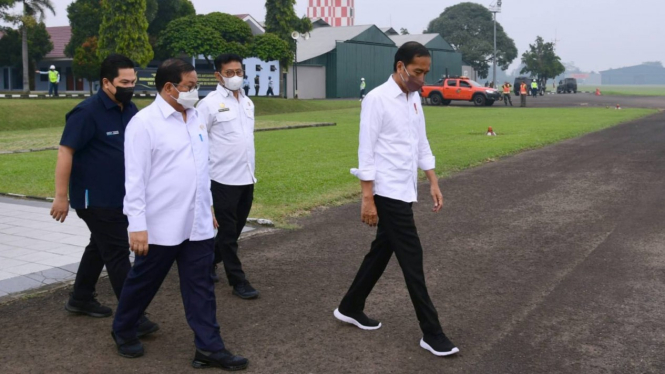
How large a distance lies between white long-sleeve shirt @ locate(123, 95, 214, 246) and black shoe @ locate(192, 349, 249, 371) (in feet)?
2.22

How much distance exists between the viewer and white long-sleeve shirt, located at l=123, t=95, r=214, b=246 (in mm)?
4309

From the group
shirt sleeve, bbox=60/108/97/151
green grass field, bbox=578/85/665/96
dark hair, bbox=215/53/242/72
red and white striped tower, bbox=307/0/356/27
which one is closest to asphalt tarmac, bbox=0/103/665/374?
shirt sleeve, bbox=60/108/97/151

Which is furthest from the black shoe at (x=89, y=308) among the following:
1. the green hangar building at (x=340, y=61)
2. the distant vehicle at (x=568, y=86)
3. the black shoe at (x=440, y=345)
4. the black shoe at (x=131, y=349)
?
the distant vehicle at (x=568, y=86)

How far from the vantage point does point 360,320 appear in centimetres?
514

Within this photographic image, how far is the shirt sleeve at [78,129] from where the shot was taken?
190 inches

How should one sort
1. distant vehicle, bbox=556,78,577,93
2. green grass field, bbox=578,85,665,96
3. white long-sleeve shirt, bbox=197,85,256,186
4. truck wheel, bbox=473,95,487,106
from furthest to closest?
distant vehicle, bbox=556,78,577,93 < green grass field, bbox=578,85,665,96 < truck wheel, bbox=473,95,487,106 < white long-sleeve shirt, bbox=197,85,256,186

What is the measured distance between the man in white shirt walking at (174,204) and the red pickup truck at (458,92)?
138 feet

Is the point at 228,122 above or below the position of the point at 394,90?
below

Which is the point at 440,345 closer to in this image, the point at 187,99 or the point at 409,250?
the point at 409,250

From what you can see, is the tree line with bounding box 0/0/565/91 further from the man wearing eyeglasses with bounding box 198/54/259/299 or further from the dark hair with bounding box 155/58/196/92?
the dark hair with bounding box 155/58/196/92

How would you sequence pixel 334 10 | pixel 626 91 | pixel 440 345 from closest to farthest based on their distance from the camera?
pixel 440 345
pixel 334 10
pixel 626 91

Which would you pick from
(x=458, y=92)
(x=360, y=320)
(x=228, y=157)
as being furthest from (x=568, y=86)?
(x=360, y=320)

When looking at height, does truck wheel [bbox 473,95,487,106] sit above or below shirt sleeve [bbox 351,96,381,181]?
above

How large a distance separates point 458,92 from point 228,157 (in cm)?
4155
